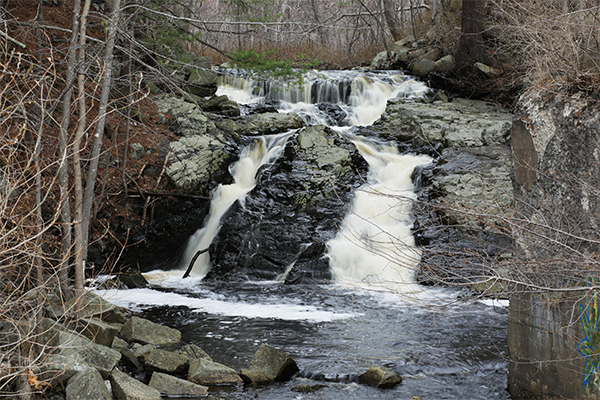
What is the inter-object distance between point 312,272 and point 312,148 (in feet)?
12.8

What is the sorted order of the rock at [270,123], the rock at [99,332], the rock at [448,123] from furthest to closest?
1. the rock at [270,123]
2. the rock at [448,123]
3. the rock at [99,332]

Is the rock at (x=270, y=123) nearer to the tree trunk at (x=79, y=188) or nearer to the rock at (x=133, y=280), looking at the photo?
the rock at (x=133, y=280)

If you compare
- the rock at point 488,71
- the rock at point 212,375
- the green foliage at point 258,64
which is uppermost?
the rock at point 488,71

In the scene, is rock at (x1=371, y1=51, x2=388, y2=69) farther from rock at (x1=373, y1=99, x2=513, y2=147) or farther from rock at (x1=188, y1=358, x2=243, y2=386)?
rock at (x1=188, y1=358, x2=243, y2=386)

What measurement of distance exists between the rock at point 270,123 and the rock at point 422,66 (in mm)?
5706

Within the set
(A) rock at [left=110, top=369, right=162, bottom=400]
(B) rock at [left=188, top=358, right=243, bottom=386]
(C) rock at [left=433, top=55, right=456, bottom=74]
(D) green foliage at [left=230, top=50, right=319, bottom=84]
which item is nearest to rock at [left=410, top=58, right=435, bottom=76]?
(C) rock at [left=433, top=55, right=456, bottom=74]

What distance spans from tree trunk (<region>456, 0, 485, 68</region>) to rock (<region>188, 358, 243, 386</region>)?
1425cm

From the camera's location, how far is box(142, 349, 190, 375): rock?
5.73 meters

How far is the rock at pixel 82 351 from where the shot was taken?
4.83 meters

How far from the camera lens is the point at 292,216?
11.6 m

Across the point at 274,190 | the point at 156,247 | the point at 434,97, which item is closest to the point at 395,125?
the point at 434,97

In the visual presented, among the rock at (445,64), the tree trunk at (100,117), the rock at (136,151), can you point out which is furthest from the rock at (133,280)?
the rock at (445,64)

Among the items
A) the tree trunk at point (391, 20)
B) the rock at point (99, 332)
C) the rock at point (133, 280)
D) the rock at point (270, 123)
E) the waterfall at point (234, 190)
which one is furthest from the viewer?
the tree trunk at point (391, 20)

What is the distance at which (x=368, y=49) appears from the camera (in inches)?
921
